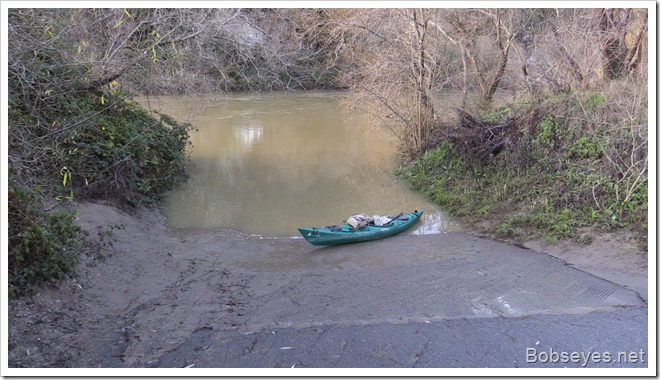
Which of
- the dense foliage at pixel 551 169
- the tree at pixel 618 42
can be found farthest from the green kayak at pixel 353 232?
the tree at pixel 618 42

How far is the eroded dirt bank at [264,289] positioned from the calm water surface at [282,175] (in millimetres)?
1815

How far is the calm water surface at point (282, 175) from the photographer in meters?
12.7

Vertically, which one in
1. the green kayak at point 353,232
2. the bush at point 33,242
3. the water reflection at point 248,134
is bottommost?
the green kayak at point 353,232

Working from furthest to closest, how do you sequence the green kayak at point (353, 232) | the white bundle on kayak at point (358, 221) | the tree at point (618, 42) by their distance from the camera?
the tree at point (618, 42), the white bundle on kayak at point (358, 221), the green kayak at point (353, 232)

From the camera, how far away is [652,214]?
6.92 metres

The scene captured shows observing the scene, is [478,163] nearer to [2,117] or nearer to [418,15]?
[418,15]

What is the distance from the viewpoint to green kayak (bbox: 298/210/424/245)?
10148 millimetres

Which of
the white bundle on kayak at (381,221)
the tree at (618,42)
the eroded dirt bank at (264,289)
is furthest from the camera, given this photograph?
the tree at (618,42)

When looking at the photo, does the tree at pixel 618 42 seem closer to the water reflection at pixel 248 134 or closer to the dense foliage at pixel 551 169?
the dense foliage at pixel 551 169

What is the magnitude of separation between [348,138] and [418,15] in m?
7.14

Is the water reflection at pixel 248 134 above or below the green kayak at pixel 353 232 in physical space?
above

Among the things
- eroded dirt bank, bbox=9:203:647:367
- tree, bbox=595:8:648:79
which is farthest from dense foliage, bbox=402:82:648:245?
tree, bbox=595:8:648:79

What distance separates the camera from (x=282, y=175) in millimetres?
16109

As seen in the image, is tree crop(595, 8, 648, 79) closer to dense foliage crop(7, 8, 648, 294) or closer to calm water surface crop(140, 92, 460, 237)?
dense foliage crop(7, 8, 648, 294)
